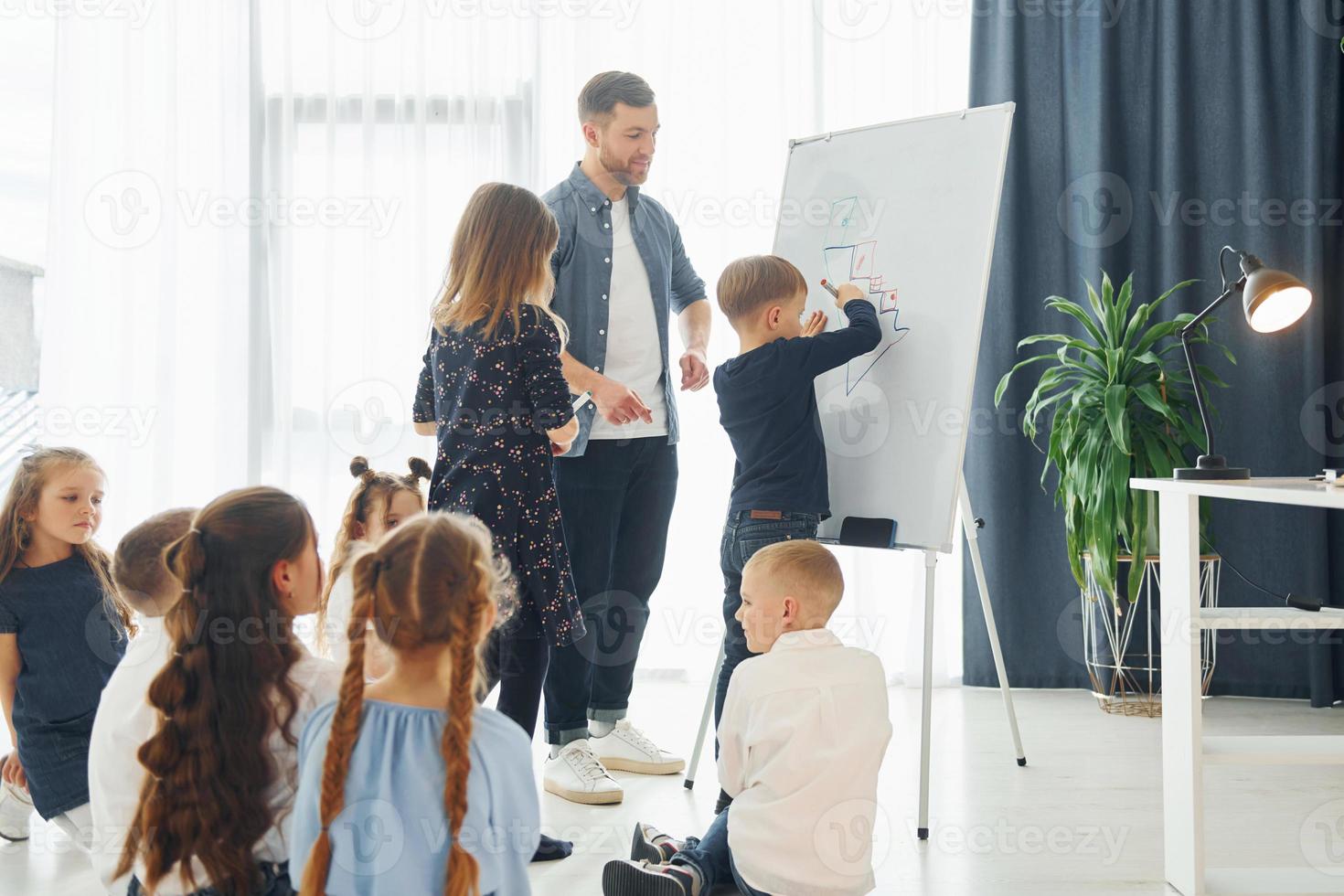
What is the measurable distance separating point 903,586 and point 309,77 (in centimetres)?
274

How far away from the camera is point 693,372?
260 cm

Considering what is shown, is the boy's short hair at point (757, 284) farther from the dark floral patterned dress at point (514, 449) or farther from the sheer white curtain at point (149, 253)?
the sheer white curtain at point (149, 253)

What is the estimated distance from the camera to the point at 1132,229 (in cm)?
347

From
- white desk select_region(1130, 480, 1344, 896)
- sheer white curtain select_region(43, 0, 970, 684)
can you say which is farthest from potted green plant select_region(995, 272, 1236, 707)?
white desk select_region(1130, 480, 1344, 896)

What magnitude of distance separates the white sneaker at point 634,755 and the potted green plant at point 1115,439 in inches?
58.2

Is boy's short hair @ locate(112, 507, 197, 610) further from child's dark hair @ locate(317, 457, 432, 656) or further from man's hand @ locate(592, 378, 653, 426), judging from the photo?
man's hand @ locate(592, 378, 653, 426)

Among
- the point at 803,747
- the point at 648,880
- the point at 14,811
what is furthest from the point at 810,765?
the point at 14,811

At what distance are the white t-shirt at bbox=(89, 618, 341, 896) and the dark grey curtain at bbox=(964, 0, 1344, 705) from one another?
8.58ft

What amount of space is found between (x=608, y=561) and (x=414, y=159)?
5.93 ft

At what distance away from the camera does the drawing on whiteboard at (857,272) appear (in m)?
2.34

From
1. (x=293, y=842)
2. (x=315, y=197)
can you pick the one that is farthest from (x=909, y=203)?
(x=315, y=197)

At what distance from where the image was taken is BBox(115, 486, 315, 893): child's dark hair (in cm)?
125

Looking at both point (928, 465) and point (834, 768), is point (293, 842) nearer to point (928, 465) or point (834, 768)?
point (834, 768)

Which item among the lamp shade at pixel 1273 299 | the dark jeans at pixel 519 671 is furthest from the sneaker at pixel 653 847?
the lamp shade at pixel 1273 299
